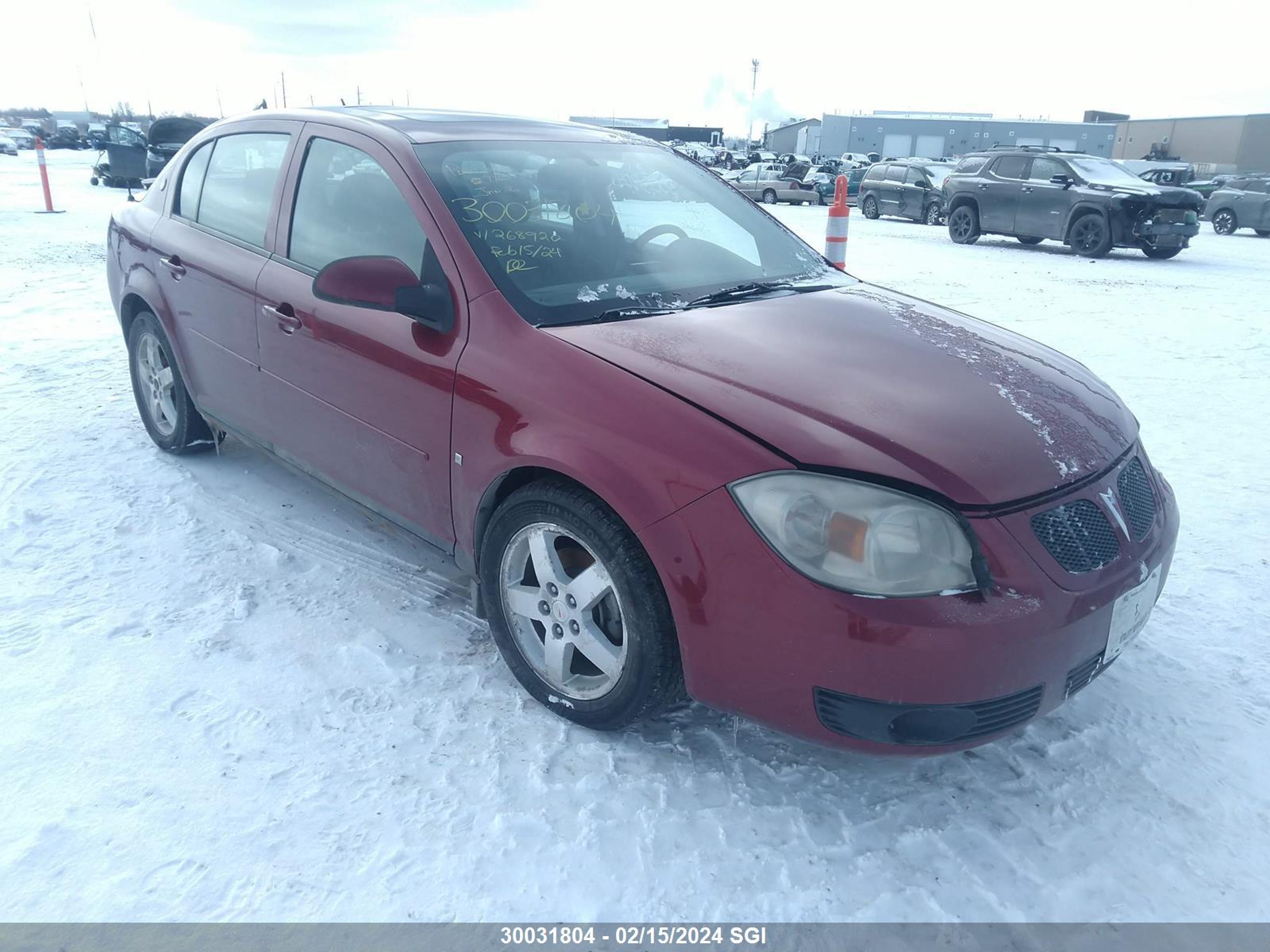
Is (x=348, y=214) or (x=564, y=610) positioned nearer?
(x=564, y=610)

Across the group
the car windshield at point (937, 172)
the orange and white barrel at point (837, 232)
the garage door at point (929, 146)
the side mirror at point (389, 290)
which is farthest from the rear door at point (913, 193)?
the garage door at point (929, 146)

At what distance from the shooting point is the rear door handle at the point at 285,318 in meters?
3.11

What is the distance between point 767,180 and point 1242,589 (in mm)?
25549

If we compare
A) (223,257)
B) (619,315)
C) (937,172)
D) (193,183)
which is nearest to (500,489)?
(619,315)

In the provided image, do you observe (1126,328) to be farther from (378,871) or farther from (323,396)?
(378,871)

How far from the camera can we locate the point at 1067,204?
13641 mm

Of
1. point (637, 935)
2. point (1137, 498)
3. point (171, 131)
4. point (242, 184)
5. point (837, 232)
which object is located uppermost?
point (171, 131)

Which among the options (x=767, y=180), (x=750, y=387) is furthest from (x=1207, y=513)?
(x=767, y=180)

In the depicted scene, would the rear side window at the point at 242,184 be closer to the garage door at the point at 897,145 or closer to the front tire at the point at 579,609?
the front tire at the point at 579,609

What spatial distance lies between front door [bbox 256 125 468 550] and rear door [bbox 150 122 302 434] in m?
0.14

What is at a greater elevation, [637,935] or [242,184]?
[242,184]

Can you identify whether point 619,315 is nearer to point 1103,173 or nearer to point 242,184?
point 242,184

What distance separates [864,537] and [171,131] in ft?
72.6

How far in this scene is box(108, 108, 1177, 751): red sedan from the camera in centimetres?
197
